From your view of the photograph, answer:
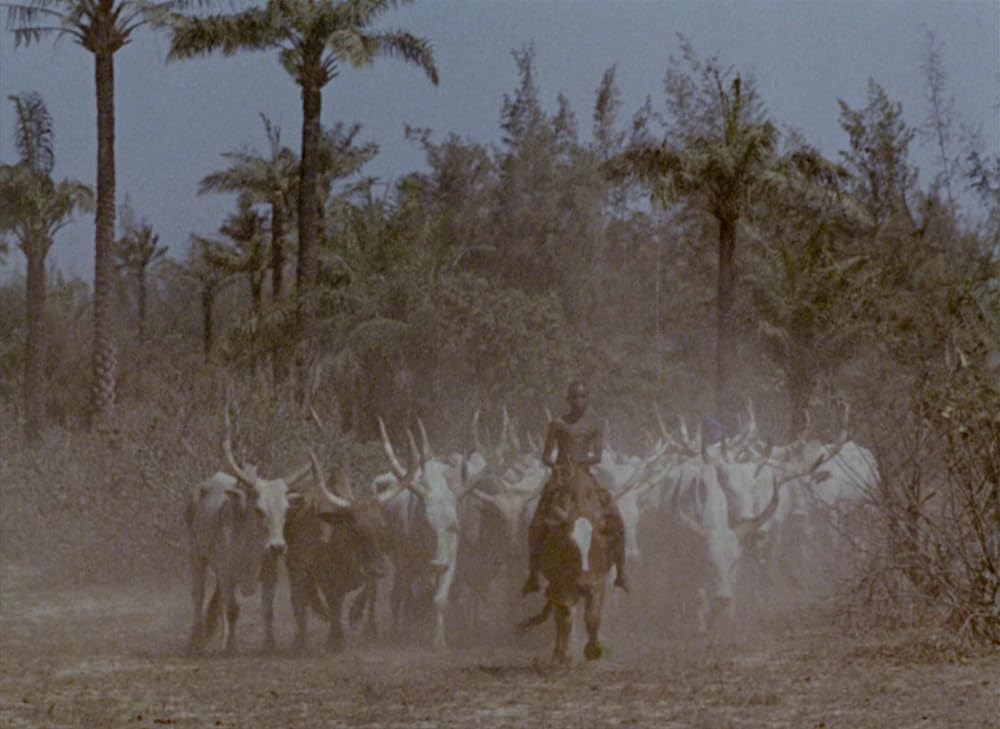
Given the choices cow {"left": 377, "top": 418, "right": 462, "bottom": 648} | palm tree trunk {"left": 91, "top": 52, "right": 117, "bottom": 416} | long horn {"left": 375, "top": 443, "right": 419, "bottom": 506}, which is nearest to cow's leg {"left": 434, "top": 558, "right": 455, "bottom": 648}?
cow {"left": 377, "top": 418, "right": 462, "bottom": 648}

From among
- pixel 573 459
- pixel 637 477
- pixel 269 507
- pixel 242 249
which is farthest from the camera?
pixel 242 249

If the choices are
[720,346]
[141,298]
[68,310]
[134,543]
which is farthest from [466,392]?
[141,298]

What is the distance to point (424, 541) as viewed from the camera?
50.7 ft

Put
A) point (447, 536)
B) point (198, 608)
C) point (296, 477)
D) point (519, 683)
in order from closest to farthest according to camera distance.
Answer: point (519, 683) < point (447, 536) < point (198, 608) < point (296, 477)

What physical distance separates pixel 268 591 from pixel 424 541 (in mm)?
1688

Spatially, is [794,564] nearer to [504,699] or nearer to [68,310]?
[504,699]

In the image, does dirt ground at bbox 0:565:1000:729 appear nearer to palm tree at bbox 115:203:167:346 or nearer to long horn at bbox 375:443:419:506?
long horn at bbox 375:443:419:506

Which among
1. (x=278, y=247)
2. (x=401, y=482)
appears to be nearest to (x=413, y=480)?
(x=401, y=482)

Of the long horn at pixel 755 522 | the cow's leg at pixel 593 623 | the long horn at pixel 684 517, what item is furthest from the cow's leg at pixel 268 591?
the long horn at pixel 755 522

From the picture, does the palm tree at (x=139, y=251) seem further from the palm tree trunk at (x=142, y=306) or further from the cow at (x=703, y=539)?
the cow at (x=703, y=539)

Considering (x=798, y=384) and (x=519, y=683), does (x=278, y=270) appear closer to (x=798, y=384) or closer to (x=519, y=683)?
(x=798, y=384)

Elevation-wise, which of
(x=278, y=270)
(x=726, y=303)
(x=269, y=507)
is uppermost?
(x=278, y=270)

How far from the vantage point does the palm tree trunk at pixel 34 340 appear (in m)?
32.8

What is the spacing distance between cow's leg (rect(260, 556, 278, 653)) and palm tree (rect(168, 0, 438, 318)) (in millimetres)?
14806
